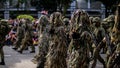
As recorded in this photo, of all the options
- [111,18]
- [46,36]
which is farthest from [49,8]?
[111,18]

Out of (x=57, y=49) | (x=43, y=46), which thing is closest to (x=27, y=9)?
(x=43, y=46)

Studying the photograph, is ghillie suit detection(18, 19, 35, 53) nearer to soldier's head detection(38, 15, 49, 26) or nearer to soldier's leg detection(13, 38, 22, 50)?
soldier's leg detection(13, 38, 22, 50)

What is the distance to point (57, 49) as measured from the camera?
12.3m

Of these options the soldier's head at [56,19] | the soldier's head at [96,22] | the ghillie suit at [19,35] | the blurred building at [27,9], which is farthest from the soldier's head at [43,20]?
the blurred building at [27,9]

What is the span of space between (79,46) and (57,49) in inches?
85.0

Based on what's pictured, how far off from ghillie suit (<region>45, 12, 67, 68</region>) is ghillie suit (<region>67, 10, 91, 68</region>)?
2003 millimetres

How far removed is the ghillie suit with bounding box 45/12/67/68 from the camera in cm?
1227

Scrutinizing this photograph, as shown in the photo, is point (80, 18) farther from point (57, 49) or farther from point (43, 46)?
point (43, 46)

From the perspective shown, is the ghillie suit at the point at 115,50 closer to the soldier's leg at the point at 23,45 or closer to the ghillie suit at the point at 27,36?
the ghillie suit at the point at 27,36

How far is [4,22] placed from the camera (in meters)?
16.6

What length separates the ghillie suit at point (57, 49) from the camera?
12.3 meters

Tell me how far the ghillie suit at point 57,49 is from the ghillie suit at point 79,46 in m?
2.00

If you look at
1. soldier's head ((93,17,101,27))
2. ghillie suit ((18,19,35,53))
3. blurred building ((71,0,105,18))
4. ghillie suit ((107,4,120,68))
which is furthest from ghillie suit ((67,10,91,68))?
blurred building ((71,0,105,18))

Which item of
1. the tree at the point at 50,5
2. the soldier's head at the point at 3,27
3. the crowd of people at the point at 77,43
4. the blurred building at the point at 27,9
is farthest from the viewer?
the blurred building at the point at 27,9
